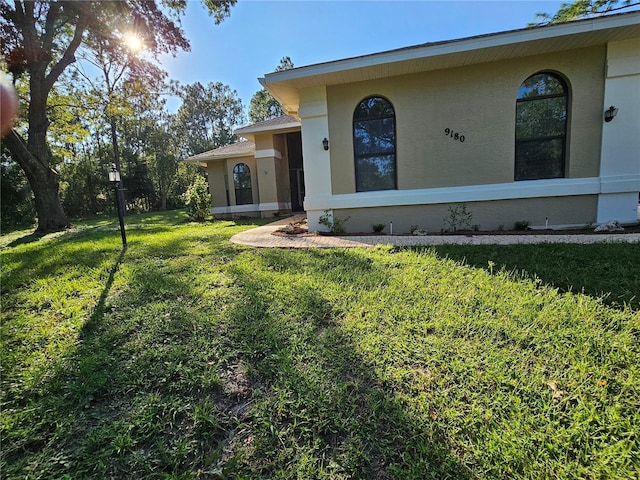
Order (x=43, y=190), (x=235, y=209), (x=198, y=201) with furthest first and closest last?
(x=235, y=209) < (x=198, y=201) < (x=43, y=190)

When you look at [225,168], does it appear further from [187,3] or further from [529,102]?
[529,102]

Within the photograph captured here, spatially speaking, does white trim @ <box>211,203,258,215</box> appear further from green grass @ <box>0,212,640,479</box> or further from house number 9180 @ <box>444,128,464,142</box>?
green grass @ <box>0,212,640,479</box>

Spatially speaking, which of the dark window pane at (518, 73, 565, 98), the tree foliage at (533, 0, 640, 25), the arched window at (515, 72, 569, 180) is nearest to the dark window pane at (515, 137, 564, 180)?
the arched window at (515, 72, 569, 180)

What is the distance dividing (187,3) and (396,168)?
13.3m

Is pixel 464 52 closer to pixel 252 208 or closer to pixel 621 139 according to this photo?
pixel 621 139

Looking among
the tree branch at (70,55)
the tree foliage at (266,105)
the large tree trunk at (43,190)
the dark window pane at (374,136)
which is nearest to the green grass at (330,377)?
the dark window pane at (374,136)

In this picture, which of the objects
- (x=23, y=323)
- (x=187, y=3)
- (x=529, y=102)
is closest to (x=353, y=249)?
(x=23, y=323)

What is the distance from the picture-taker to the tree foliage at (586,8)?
33.0 feet

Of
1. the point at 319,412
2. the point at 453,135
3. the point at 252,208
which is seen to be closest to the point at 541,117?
the point at 453,135

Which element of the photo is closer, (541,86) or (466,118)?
(541,86)

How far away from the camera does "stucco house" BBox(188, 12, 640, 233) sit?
6.03m

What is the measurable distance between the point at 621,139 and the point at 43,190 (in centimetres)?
1777

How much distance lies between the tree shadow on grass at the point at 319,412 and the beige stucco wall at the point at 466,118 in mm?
5252

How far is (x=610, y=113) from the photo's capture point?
606 cm
